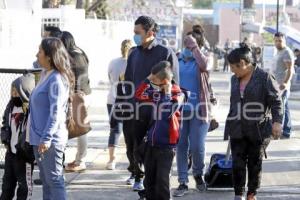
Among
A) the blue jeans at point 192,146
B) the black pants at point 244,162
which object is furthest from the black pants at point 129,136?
the black pants at point 244,162

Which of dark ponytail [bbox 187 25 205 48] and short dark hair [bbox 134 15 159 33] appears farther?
dark ponytail [bbox 187 25 205 48]

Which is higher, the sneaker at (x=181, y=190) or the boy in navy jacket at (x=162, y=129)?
the boy in navy jacket at (x=162, y=129)

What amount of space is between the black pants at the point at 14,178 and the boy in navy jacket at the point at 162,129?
1.21 meters

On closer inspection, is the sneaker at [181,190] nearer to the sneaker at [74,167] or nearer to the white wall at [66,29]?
the sneaker at [74,167]

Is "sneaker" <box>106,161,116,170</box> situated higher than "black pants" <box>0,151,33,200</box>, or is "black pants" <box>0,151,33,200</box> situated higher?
"black pants" <box>0,151,33,200</box>

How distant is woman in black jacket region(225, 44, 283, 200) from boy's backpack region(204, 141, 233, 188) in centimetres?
77

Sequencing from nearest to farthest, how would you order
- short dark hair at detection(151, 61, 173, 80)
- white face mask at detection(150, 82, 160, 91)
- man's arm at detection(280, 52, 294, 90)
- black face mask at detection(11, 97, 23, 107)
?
short dark hair at detection(151, 61, 173, 80)
white face mask at detection(150, 82, 160, 91)
black face mask at detection(11, 97, 23, 107)
man's arm at detection(280, 52, 294, 90)

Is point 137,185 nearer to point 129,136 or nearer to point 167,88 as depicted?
point 129,136

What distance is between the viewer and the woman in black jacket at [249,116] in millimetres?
7109

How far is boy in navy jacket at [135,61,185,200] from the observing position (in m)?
6.72

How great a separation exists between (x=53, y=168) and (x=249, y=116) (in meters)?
2.13

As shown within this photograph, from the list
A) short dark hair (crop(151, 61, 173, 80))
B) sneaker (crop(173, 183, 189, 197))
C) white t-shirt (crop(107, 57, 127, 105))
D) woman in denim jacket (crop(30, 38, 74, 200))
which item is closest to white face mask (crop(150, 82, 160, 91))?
short dark hair (crop(151, 61, 173, 80))

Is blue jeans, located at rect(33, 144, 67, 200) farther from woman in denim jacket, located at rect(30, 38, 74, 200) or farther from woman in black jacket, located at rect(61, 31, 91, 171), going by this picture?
woman in black jacket, located at rect(61, 31, 91, 171)

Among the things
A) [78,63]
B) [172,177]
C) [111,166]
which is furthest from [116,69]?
[172,177]
